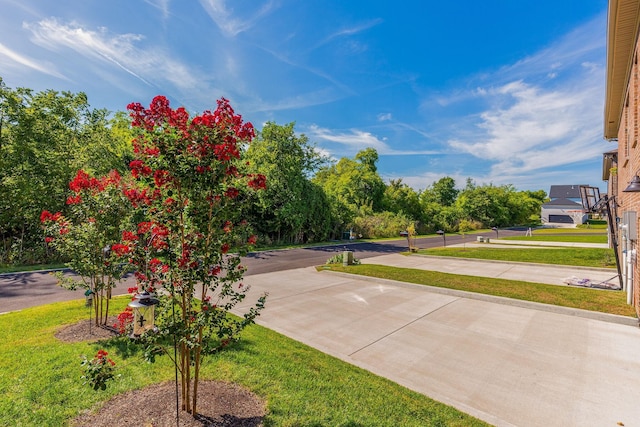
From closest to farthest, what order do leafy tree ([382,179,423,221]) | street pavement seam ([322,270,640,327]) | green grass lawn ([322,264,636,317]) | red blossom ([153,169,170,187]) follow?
red blossom ([153,169,170,187])
street pavement seam ([322,270,640,327])
green grass lawn ([322,264,636,317])
leafy tree ([382,179,423,221])

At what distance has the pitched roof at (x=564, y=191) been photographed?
7751 centimetres

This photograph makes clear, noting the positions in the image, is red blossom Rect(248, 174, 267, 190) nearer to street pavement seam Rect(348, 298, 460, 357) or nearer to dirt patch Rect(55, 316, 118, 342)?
street pavement seam Rect(348, 298, 460, 357)

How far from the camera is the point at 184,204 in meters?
2.68

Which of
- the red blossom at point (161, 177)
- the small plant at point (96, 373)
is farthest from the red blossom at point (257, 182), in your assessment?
the small plant at point (96, 373)

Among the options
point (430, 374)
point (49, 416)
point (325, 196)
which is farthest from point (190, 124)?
point (325, 196)

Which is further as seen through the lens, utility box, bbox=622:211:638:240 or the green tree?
the green tree

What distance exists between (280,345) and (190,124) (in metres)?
3.68

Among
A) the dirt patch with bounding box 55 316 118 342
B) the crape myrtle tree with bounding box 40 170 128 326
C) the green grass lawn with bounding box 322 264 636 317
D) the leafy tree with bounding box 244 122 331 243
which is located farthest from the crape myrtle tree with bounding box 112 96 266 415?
the leafy tree with bounding box 244 122 331 243

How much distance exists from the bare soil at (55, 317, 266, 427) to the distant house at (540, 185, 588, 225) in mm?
79271

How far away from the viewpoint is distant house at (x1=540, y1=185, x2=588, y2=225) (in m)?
65.3

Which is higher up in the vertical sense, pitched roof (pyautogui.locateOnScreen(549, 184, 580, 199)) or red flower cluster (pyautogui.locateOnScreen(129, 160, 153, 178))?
pitched roof (pyautogui.locateOnScreen(549, 184, 580, 199))

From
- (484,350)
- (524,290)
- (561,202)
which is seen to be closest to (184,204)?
(484,350)

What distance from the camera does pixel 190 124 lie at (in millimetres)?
2625

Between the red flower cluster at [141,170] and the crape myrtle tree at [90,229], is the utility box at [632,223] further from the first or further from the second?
the crape myrtle tree at [90,229]
